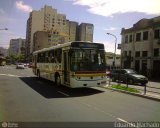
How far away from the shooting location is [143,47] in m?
54.3

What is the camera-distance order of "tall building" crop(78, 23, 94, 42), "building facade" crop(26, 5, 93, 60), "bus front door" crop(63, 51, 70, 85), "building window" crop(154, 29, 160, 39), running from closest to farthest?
"bus front door" crop(63, 51, 70, 85), "building window" crop(154, 29, 160, 39), "building facade" crop(26, 5, 93, 60), "tall building" crop(78, 23, 94, 42)

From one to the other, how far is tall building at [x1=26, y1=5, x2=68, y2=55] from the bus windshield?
470 feet

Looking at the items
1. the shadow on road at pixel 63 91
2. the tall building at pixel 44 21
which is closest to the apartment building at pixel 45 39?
Answer: the tall building at pixel 44 21

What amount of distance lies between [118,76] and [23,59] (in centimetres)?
14005

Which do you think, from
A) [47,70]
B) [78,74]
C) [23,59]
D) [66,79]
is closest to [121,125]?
[78,74]

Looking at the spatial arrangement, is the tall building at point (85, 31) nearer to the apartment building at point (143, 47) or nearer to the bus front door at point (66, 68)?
the apartment building at point (143, 47)

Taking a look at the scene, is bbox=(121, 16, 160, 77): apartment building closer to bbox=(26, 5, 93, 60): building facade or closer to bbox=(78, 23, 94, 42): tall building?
bbox=(26, 5, 93, 60): building facade

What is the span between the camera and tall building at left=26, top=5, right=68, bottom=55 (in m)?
166

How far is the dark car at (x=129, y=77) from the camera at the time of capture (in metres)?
29.4

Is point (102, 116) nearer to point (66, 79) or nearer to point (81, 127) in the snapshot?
point (81, 127)

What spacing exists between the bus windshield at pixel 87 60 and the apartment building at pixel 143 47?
110 ft

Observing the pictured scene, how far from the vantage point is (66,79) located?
1852cm

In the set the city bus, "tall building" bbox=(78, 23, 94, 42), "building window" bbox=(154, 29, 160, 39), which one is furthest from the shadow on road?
"tall building" bbox=(78, 23, 94, 42)

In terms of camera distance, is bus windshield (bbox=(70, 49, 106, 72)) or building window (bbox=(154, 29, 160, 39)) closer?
bus windshield (bbox=(70, 49, 106, 72))
